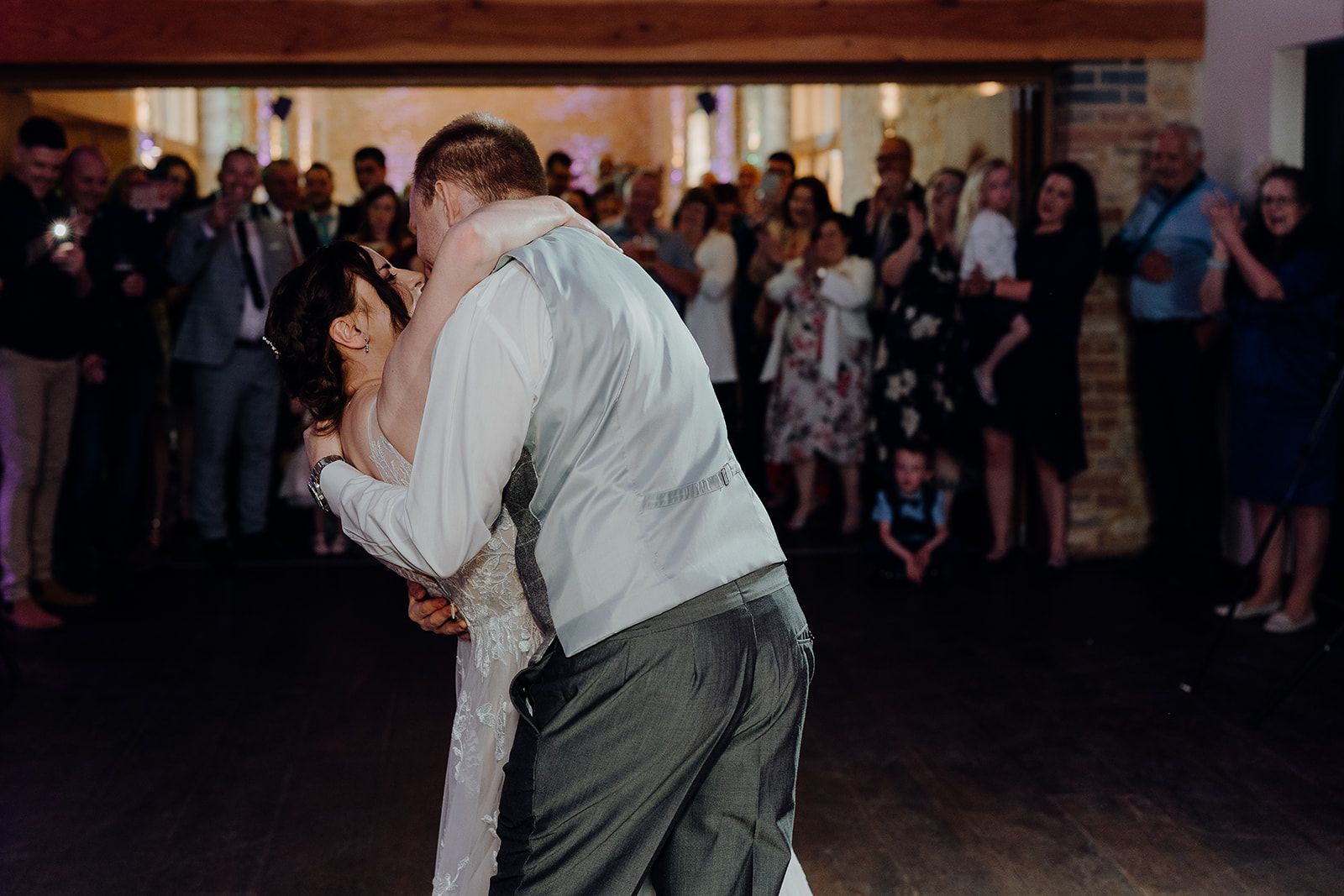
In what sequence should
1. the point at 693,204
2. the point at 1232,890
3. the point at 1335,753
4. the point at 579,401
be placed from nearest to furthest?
the point at 579,401
the point at 1232,890
the point at 1335,753
the point at 693,204

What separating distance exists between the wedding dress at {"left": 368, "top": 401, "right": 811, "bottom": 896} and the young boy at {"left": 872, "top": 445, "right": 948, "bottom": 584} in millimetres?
4021

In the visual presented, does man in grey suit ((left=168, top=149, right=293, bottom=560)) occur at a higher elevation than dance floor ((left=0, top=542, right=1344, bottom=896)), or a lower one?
higher

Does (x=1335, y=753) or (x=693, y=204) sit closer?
(x=1335, y=753)

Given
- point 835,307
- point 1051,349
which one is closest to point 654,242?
point 835,307

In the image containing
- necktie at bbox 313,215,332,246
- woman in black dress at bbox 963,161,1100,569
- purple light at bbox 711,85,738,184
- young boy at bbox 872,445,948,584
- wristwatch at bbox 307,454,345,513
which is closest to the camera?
wristwatch at bbox 307,454,345,513

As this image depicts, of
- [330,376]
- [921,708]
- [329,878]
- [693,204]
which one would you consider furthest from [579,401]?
[693,204]

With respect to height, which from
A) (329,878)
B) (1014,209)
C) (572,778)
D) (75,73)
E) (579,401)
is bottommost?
(329,878)

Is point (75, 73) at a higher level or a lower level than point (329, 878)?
higher

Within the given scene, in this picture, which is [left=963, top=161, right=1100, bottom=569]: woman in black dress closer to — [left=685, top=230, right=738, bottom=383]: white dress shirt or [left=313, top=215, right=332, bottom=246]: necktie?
[left=685, top=230, right=738, bottom=383]: white dress shirt

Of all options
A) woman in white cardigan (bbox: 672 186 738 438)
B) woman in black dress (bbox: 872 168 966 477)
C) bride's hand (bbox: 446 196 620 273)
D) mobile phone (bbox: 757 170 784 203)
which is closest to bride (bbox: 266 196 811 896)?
bride's hand (bbox: 446 196 620 273)

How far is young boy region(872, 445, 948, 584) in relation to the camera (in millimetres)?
5805

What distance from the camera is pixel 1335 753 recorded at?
12.4 feet

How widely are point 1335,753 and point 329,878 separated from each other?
2.55 meters

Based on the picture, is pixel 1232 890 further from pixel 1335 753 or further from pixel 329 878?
pixel 329 878
